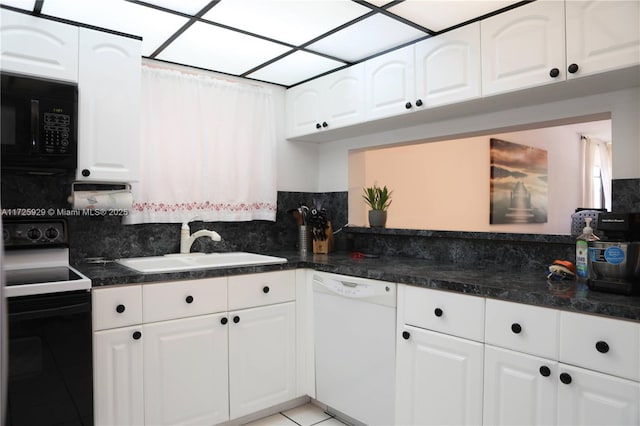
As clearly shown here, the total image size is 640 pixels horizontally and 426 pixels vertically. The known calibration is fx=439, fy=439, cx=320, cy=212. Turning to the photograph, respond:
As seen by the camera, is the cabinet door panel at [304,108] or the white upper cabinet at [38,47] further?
the cabinet door panel at [304,108]

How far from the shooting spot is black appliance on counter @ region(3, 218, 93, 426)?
161 centimetres

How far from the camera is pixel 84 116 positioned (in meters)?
2.18

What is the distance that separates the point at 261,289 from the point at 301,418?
781mm

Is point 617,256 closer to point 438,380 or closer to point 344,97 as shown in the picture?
point 438,380

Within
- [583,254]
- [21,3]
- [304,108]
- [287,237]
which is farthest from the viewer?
[287,237]

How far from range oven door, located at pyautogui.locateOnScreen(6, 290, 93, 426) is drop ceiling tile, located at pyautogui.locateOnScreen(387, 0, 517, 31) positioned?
1.88 metres

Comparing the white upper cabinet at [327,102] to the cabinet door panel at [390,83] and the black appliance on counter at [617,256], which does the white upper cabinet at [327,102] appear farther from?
the black appliance on counter at [617,256]

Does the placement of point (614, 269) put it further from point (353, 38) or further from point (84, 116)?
point (84, 116)

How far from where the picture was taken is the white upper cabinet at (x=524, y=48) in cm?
182

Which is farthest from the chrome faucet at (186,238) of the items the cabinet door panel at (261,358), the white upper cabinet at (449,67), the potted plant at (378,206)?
the white upper cabinet at (449,67)

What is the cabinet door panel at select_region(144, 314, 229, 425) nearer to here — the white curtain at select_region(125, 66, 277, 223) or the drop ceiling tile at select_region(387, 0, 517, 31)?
the white curtain at select_region(125, 66, 277, 223)

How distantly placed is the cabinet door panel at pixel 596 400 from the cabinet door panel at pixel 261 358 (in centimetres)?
Result: 141

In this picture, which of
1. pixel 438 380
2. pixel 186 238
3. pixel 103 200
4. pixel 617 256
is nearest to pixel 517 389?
pixel 438 380

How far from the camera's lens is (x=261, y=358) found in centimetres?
238
